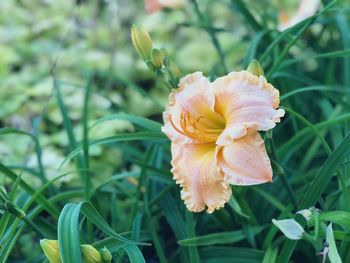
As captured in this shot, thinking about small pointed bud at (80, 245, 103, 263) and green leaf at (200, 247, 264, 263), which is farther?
green leaf at (200, 247, 264, 263)

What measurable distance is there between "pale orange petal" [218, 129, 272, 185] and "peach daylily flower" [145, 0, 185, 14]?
86 centimetres

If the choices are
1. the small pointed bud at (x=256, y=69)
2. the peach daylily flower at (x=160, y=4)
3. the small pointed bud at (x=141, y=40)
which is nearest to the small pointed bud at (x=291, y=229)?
the small pointed bud at (x=256, y=69)

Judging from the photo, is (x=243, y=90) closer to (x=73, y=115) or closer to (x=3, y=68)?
(x=73, y=115)

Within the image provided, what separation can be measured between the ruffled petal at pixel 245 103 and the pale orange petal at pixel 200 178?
0.05m

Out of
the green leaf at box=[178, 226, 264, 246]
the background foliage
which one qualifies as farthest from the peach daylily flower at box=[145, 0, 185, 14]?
the green leaf at box=[178, 226, 264, 246]

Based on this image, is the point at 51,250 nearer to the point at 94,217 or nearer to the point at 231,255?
the point at 94,217

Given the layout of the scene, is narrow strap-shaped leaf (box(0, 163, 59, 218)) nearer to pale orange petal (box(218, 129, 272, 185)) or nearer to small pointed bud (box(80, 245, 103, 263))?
small pointed bud (box(80, 245, 103, 263))

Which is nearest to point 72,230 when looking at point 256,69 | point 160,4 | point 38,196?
point 38,196

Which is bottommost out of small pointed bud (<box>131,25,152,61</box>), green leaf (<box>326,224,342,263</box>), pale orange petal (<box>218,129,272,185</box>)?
green leaf (<box>326,224,342,263</box>)

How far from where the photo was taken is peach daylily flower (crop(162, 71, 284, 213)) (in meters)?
0.83

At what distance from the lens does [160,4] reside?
1.67 metres

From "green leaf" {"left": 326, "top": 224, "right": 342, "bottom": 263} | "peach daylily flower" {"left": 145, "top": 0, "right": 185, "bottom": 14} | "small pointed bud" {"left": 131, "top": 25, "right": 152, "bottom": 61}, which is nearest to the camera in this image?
"green leaf" {"left": 326, "top": 224, "right": 342, "bottom": 263}

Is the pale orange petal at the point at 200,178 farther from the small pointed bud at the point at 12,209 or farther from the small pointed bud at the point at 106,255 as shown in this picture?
the small pointed bud at the point at 12,209

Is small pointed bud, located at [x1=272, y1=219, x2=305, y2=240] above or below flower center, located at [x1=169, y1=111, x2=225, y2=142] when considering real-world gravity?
below
